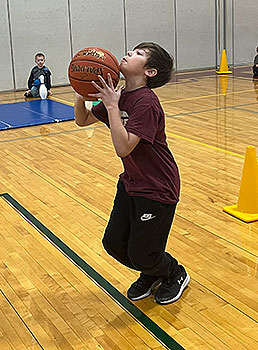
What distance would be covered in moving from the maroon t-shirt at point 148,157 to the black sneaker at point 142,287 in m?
0.55

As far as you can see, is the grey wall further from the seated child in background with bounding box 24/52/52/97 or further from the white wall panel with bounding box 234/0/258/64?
the seated child in background with bounding box 24/52/52/97

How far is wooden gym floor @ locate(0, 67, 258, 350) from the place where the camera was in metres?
2.81

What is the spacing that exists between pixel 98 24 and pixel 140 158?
11.1 m

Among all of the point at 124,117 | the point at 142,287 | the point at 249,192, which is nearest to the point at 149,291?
the point at 142,287

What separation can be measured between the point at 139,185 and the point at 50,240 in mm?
1408

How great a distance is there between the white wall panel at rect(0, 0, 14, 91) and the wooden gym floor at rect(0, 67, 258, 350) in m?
5.73

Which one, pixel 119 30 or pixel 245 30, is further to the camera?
pixel 245 30

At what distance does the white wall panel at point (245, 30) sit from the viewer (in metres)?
15.3

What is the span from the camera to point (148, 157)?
2.79m

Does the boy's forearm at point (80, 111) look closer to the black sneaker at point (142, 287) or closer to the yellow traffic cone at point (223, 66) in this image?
the black sneaker at point (142, 287)

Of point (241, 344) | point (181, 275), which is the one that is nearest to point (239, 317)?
point (241, 344)

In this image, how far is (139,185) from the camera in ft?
9.26

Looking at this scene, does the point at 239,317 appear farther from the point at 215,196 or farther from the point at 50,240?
the point at 215,196

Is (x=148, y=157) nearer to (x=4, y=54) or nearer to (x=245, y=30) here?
(x=4, y=54)
